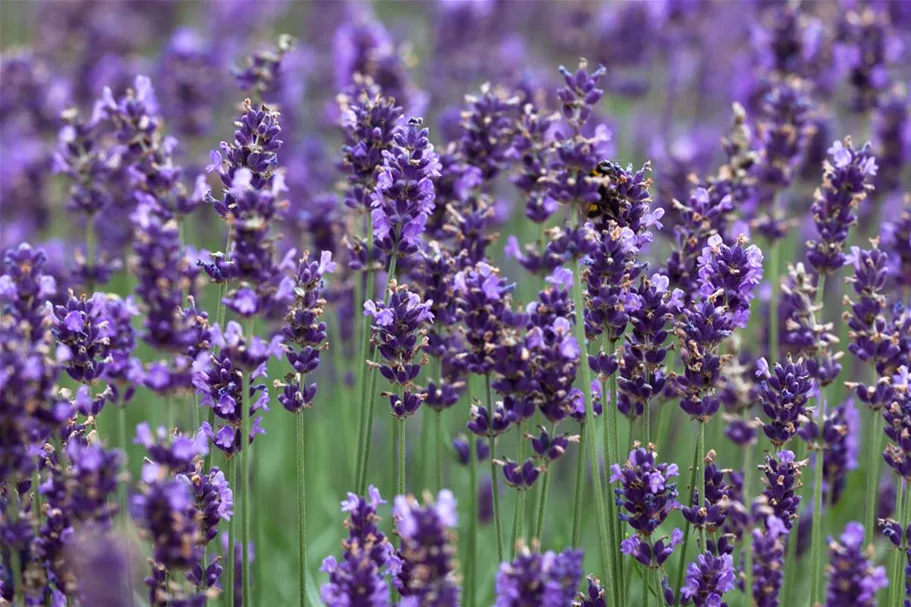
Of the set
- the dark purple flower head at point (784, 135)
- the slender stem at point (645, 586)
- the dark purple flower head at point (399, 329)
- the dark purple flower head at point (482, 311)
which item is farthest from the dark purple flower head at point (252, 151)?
the dark purple flower head at point (784, 135)

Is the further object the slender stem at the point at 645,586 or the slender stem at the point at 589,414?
the slender stem at the point at 645,586

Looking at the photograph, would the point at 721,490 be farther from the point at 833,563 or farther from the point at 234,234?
the point at 234,234

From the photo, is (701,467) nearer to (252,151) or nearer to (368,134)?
(368,134)

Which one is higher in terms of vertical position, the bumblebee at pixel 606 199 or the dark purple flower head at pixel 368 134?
the dark purple flower head at pixel 368 134

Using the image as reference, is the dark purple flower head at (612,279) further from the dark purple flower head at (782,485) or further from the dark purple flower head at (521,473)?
the dark purple flower head at (782,485)

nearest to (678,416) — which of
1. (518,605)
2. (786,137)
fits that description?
(786,137)

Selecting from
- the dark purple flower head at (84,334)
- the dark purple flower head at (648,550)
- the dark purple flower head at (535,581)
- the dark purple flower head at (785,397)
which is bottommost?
the dark purple flower head at (535,581)

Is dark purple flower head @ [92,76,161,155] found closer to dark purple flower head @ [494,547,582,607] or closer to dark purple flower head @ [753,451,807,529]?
dark purple flower head @ [494,547,582,607]

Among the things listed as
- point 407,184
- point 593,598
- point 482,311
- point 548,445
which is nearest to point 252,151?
point 407,184
